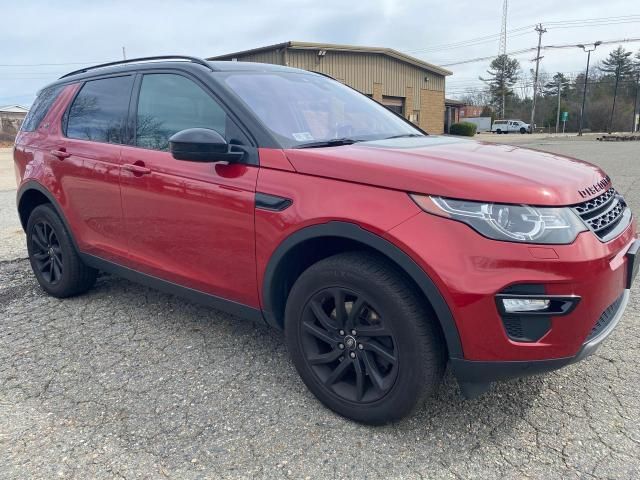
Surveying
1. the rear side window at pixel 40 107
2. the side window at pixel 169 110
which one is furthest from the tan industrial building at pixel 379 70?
the side window at pixel 169 110

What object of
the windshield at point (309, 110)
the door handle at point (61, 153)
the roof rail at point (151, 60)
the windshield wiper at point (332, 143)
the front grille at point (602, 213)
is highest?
the roof rail at point (151, 60)

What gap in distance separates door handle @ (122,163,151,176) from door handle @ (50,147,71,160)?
2.69 feet

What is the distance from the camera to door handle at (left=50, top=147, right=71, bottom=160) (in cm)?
380

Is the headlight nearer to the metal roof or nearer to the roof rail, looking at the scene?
the roof rail

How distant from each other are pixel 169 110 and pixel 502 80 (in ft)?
281

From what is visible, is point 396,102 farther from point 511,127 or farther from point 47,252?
point 511,127

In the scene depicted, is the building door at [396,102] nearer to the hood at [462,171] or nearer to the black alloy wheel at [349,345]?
the hood at [462,171]

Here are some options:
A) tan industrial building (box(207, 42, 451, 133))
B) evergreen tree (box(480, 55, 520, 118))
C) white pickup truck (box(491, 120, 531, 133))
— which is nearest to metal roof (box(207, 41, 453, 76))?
tan industrial building (box(207, 42, 451, 133))

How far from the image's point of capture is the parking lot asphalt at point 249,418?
7.25 feet

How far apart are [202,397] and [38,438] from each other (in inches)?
30.6

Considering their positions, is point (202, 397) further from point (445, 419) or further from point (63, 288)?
point (63, 288)

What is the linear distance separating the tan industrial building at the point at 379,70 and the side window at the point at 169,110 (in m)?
17.9

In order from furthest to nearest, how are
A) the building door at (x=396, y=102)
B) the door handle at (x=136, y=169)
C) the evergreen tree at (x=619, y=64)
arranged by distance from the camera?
the evergreen tree at (x=619, y=64) < the building door at (x=396, y=102) < the door handle at (x=136, y=169)

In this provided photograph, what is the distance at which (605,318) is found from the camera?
2.25m
